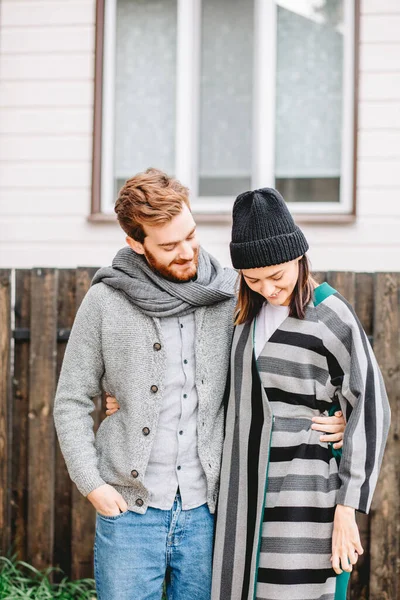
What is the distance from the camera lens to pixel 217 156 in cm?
565

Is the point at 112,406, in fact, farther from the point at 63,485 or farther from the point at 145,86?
the point at 145,86

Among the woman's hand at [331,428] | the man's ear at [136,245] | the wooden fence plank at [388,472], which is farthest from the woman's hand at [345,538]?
the wooden fence plank at [388,472]

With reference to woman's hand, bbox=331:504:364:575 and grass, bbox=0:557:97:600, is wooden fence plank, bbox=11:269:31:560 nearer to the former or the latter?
grass, bbox=0:557:97:600

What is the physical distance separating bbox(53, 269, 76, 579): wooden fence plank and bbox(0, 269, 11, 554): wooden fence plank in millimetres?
262

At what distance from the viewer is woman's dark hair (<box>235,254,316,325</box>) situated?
7.72 feet

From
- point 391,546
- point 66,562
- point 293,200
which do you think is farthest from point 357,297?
point 66,562

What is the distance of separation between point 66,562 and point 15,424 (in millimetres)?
812

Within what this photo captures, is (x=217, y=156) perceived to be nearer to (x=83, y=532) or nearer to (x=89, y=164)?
(x=89, y=164)

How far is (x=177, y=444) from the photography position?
2428mm

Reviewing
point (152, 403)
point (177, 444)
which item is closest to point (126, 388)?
point (152, 403)

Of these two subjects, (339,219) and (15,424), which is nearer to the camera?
(15,424)

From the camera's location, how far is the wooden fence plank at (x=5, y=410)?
4098 mm

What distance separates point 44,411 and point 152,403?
72.3 inches

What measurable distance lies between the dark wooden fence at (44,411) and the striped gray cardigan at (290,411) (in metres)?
1.64
